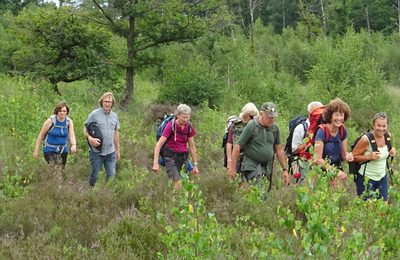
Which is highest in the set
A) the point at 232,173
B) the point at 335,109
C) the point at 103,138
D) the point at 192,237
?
the point at 335,109

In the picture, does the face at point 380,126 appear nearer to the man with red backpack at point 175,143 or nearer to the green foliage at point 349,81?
the man with red backpack at point 175,143

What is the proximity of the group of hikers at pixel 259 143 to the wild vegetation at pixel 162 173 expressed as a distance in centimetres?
32

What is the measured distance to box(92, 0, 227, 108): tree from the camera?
1652 centimetres

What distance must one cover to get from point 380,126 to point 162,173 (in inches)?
130

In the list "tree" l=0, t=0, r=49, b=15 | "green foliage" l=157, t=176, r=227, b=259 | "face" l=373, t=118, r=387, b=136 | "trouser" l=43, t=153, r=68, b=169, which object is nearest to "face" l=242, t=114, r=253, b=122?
"face" l=373, t=118, r=387, b=136

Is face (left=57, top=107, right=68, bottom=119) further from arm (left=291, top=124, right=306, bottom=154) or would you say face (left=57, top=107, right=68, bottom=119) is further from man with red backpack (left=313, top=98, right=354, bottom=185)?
man with red backpack (left=313, top=98, right=354, bottom=185)

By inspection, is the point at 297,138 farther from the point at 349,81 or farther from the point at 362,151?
the point at 349,81

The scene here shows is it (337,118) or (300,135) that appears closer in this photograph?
(337,118)

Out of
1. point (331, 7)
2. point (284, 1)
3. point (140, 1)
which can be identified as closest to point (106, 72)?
point (140, 1)

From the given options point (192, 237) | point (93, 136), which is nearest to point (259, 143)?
point (93, 136)

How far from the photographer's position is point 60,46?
17.2m

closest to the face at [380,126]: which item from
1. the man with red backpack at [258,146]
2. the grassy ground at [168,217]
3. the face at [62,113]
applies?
the grassy ground at [168,217]

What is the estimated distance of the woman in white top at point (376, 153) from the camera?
5973 mm

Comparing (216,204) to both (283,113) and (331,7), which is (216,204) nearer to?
(283,113)
